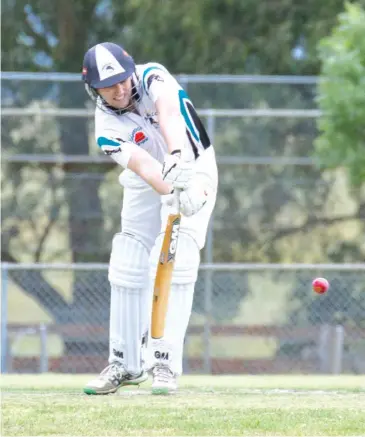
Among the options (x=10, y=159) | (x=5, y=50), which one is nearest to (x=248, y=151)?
(x=10, y=159)

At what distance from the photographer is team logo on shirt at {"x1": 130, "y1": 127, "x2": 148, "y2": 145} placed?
6953mm

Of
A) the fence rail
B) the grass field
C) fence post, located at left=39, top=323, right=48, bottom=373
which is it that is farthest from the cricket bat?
the fence rail

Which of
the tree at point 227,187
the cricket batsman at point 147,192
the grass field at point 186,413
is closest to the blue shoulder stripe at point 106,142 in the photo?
the cricket batsman at point 147,192

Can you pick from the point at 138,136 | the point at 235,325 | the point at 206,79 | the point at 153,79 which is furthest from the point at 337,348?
the point at 153,79

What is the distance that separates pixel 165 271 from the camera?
261 inches

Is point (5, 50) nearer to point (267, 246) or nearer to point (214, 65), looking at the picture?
point (214, 65)

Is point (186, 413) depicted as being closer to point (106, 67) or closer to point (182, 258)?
point (182, 258)

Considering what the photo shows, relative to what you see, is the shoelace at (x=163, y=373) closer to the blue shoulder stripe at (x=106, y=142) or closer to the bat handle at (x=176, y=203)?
the bat handle at (x=176, y=203)

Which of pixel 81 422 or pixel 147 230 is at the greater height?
pixel 147 230

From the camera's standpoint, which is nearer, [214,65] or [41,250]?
[41,250]

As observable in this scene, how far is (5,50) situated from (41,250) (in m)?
→ 3.73

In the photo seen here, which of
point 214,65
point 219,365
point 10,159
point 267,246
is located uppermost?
point 214,65

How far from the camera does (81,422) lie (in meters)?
5.41

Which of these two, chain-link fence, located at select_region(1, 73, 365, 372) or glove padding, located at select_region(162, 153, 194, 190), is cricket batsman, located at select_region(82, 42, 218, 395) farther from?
chain-link fence, located at select_region(1, 73, 365, 372)
